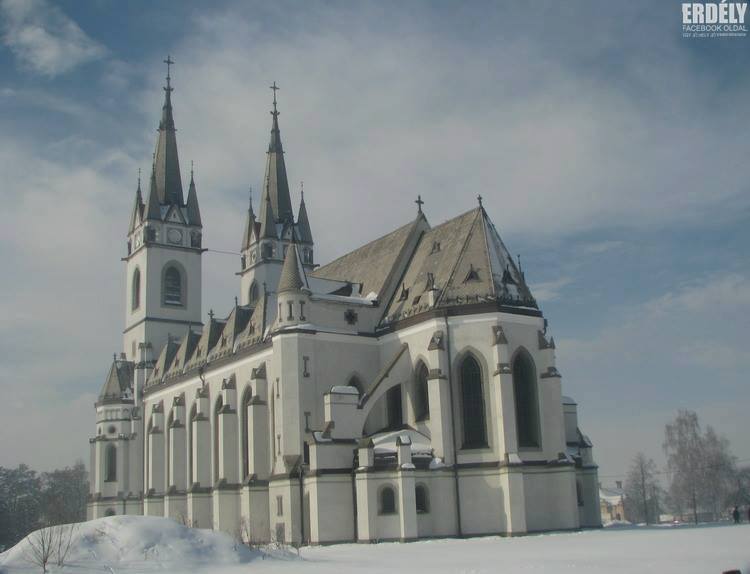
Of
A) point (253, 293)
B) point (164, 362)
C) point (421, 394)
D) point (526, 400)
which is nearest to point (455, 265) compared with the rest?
point (421, 394)

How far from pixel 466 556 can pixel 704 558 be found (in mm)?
8357

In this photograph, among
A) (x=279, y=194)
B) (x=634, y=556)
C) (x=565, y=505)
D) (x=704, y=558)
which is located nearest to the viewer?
(x=704, y=558)

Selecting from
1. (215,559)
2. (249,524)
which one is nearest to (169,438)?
(249,524)

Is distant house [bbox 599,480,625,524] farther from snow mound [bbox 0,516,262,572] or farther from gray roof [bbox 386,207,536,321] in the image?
snow mound [bbox 0,516,262,572]

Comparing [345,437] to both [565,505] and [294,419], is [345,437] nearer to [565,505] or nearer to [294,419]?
[294,419]

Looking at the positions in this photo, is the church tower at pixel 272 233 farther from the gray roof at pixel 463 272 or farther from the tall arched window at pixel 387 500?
the tall arched window at pixel 387 500

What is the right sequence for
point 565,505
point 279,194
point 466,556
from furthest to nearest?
point 279,194
point 565,505
point 466,556

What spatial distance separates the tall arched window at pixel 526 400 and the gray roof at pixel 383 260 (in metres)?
10.4

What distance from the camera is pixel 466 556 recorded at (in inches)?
1210

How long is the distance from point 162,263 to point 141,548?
5584cm

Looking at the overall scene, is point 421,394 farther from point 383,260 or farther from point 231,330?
point 231,330

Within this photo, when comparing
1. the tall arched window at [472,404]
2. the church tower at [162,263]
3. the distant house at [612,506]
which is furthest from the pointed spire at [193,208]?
the distant house at [612,506]

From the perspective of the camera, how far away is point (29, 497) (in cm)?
10419

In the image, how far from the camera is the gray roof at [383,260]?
5434 centimetres
